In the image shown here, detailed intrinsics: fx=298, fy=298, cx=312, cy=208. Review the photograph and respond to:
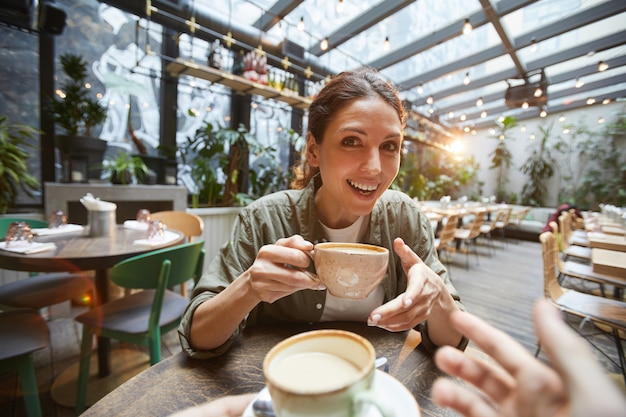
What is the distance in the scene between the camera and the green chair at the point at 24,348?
128cm

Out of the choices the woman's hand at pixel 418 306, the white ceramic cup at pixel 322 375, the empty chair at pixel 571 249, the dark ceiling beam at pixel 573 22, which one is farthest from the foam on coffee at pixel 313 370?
the dark ceiling beam at pixel 573 22

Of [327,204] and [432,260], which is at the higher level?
[327,204]

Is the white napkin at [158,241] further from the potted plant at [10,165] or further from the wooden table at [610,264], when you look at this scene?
the wooden table at [610,264]

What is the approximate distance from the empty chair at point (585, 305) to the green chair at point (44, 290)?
3501 millimetres

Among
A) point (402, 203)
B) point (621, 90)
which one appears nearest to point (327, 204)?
point (402, 203)

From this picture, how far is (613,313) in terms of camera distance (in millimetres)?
2125

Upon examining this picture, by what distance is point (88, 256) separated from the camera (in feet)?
5.11

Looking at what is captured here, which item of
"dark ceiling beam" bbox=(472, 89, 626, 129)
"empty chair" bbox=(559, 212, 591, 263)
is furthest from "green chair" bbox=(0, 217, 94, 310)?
"dark ceiling beam" bbox=(472, 89, 626, 129)

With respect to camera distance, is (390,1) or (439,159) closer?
(390,1)

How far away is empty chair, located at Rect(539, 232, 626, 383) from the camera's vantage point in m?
1.99

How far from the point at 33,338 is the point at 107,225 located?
880mm

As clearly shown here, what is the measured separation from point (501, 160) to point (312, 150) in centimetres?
1283

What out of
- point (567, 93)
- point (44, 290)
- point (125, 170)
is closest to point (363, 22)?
point (125, 170)

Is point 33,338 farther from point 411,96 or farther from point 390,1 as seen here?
point 411,96
